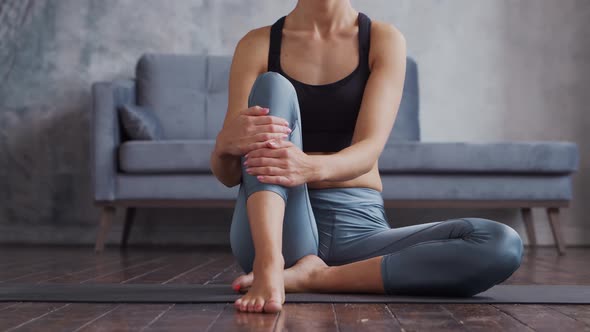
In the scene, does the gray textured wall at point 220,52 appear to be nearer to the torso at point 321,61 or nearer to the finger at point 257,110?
the torso at point 321,61

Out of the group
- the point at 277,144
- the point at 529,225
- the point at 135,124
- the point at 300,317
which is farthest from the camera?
the point at 529,225

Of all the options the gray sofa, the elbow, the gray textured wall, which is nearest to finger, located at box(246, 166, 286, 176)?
the elbow

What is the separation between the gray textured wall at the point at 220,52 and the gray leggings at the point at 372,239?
8.47ft

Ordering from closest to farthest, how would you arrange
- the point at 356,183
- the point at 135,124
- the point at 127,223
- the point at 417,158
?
the point at 356,183, the point at 417,158, the point at 135,124, the point at 127,223

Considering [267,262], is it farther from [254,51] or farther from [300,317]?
[254,51]

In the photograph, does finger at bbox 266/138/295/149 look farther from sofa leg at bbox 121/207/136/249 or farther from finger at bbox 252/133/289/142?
sofa leg at bbox 121/207/136/249

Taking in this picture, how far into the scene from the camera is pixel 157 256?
3.04 meters

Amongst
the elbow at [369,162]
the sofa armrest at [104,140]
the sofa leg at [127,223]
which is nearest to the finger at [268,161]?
the elbow at [369,162]

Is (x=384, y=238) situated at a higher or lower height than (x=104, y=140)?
lower

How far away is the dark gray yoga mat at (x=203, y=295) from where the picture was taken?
56.2 inches

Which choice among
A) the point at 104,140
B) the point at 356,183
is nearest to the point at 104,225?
the point at 104,140

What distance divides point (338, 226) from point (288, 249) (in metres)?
0.14

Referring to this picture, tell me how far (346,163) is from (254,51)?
1.36ft

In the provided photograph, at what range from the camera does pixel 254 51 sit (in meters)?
1.67
